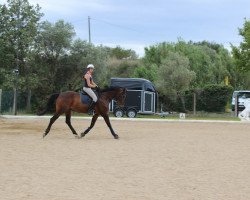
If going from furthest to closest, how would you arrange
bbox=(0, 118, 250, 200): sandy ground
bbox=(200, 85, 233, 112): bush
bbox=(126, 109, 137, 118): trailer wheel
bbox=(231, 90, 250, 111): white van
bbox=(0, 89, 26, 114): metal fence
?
bbox=(200, 85, 233, 112): bush < bbox=(231, 90, 250, 111): white van < bbox=(0, 89, 26, 114): metal fence < bbox=(126, 109, 137, 118): trailer wheel < bbox=(0, 118, 250, 200): sandy ground

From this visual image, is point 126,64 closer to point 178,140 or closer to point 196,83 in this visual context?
point 196,83

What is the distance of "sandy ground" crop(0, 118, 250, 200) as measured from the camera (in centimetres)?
803

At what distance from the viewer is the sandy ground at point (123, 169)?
803 cm

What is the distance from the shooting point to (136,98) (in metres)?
34.9

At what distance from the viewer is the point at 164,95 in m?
42.3

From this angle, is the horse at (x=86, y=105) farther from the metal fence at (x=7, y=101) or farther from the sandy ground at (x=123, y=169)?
the metal fence at (x=7, y=101)

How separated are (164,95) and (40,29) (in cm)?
1074

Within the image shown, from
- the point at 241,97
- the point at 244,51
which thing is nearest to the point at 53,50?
the point at 241,97

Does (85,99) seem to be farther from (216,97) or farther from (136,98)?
(216,97)

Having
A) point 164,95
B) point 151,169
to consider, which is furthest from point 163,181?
point 164,95

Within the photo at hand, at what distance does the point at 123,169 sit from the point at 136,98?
24443 millimetres

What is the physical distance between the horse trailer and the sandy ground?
1690 centimetres

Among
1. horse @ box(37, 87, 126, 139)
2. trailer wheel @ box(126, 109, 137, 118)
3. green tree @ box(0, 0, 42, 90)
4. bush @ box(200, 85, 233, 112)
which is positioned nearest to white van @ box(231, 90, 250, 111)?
bush @ box(200, 85, 233, 112)

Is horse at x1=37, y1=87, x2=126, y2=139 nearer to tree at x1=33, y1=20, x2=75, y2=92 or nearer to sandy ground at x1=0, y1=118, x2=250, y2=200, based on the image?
sandy ground at x1=0, y1=118, x2=250, y2=200
